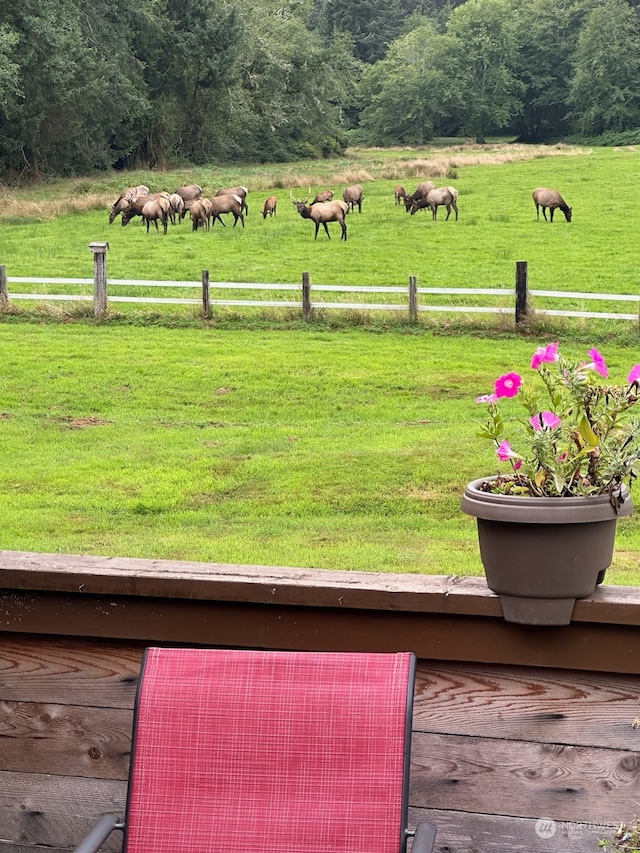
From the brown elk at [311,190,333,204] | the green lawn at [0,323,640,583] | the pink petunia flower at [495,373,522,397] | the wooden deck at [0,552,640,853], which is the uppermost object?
the pink petunia flower at [495,373,522,397]

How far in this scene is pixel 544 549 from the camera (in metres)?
1.87

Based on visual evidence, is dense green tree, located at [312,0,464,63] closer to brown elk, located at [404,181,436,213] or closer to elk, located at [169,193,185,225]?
brown elk, located at [404,181,436,213]

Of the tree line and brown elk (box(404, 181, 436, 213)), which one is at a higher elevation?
the tree line

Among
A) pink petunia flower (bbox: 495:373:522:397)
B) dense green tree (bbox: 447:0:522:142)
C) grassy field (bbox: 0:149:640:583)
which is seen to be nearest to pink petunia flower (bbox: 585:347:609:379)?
pink petunia flower (bbox: 495:373:522:397)

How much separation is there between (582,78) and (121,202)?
1367 cm

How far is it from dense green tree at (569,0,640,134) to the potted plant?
2831cm

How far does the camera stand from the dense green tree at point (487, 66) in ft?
112

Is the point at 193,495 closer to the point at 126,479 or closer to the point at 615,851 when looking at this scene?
the point at 126,479

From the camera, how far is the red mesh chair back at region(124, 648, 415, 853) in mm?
1662

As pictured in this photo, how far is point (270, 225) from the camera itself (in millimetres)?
20609

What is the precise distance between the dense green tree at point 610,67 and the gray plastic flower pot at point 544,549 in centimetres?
2843

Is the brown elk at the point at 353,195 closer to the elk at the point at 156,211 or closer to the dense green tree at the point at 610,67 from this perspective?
the elk at the point at 156,211

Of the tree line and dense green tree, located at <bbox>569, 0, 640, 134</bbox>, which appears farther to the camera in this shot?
the tree line

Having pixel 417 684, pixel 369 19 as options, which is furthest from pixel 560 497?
pixel 369 19
